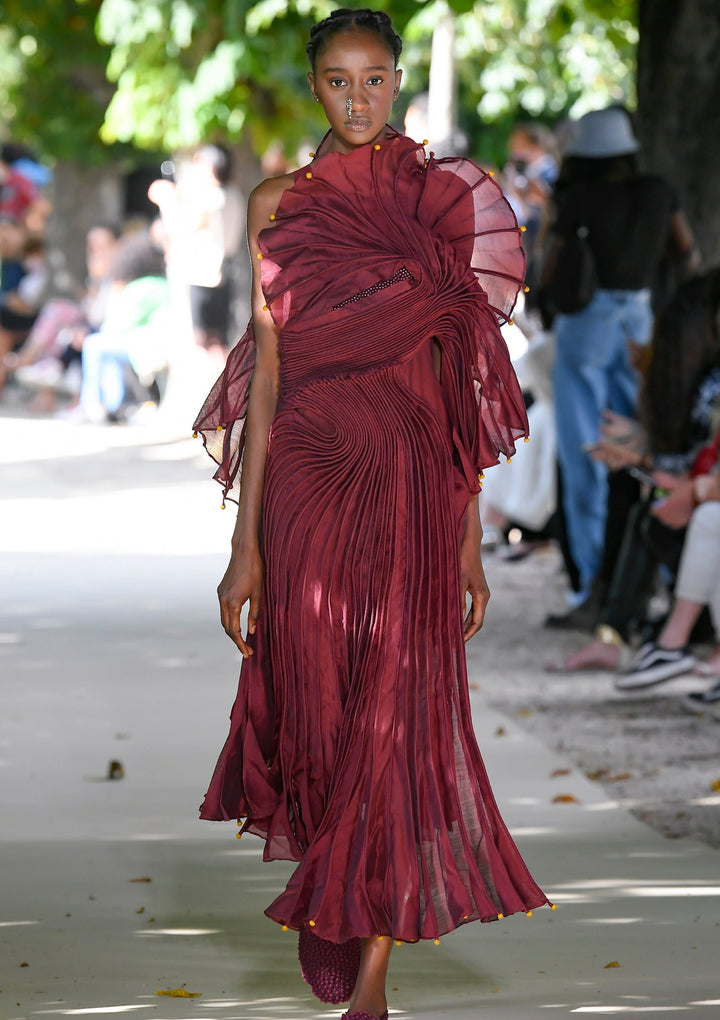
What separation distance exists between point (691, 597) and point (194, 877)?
9.57ft

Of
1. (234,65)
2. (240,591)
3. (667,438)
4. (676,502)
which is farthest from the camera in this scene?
(234,65)

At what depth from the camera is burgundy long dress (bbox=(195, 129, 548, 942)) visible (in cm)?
395

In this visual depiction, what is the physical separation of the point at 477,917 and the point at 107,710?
3.75 m

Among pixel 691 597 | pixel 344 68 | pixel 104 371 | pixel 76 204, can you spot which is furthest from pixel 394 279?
pixel 76 204

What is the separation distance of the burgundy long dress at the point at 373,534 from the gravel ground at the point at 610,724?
189 centimetres

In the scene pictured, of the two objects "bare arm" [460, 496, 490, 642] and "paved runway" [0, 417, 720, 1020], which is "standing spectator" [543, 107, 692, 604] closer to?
"paved runway" [0, 417, 720, 1020]

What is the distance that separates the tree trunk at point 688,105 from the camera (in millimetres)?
9602

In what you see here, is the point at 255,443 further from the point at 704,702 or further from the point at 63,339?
the point at 63,339

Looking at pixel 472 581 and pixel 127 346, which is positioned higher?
pixel 472 581

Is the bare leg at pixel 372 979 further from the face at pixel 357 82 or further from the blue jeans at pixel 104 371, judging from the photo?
the blue jeans at pixel 104 371

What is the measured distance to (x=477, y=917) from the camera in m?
3.91

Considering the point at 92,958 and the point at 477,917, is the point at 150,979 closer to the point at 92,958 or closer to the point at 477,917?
A: the point at 92,958

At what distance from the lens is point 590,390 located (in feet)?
29.2

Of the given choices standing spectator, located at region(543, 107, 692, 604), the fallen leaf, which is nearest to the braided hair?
the fallen leaf
